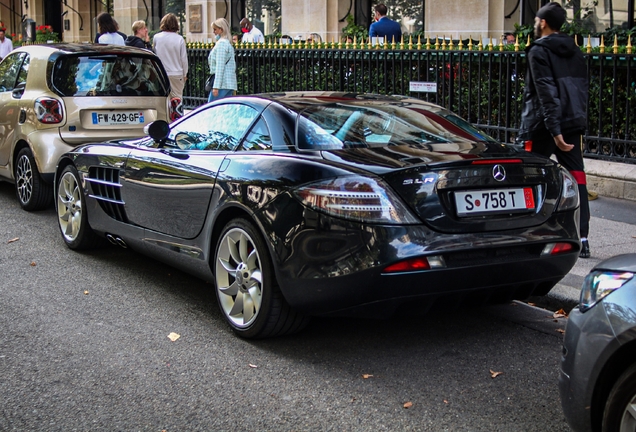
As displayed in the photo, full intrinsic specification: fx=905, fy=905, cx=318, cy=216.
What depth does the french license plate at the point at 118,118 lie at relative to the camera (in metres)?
9.23

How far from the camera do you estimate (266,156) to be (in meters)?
5.05

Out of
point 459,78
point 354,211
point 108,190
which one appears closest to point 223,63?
point 459,78

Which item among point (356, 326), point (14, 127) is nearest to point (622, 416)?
point (356, 326)

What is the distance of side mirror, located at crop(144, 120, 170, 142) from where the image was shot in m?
6.13

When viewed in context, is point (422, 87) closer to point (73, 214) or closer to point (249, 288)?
point (73, 214)

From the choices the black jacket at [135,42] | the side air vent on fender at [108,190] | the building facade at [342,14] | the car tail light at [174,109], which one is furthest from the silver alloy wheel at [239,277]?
the black jacket at [135,42]

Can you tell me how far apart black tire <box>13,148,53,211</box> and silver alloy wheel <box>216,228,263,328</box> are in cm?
436

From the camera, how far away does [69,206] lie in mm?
7336

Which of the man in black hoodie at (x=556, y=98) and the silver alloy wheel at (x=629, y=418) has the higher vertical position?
the man in black hoodie at (x=556, y=98)

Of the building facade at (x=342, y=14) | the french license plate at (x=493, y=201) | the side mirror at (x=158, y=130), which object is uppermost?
the building facade at (x=342, y=14)

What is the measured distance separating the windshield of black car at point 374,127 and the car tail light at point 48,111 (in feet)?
14.6

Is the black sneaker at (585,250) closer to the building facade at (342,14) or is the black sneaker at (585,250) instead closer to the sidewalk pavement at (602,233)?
the sidewalk pavement at (602,233)

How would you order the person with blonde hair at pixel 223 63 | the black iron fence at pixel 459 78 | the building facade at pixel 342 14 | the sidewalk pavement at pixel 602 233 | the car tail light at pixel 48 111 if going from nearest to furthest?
the sidewalk pavement at pixel 602 233, the car tail light at pixel 48 111, the black iron fence at pixel 459 78, the person with blonde hair at pixel 223 63, the building facade at pixel 342 14

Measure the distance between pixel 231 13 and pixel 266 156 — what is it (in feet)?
56.2
